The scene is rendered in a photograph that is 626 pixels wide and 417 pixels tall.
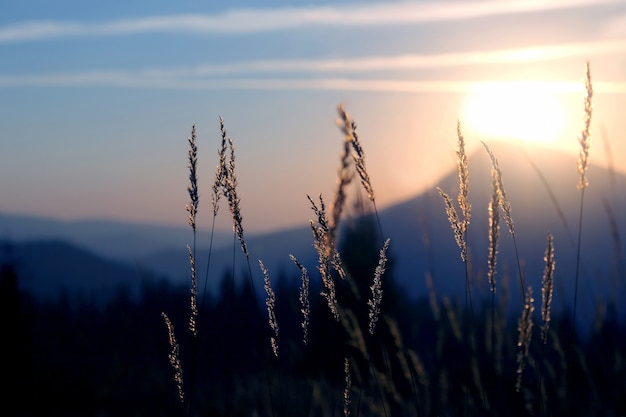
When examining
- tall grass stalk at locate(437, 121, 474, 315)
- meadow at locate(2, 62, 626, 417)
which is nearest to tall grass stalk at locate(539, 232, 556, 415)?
meadow at locate(2, 62, 626, 417)

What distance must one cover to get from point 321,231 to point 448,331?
227 cm

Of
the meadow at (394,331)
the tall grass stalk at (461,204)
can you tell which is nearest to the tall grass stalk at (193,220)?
the meadow at (394,331)

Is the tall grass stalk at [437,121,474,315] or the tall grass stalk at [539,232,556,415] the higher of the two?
the tall grass stalk at [437,121,474,315]

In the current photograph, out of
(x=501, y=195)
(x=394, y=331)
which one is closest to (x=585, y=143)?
(x=501, y=195)

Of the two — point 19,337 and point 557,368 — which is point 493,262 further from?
point 19,337

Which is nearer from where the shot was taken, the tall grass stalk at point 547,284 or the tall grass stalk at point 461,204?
the tall grass stalk at point 547,284

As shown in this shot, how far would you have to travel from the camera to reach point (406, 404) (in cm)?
403

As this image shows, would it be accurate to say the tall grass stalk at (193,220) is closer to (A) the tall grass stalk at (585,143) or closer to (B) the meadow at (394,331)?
(B) the meadow at (394,331)

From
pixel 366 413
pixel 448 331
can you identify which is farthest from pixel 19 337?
pixel 448 331

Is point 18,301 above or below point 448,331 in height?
above

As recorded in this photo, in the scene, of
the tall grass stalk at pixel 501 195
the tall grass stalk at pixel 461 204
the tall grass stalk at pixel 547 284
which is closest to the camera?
the tall grass stalk at pixel 547 284

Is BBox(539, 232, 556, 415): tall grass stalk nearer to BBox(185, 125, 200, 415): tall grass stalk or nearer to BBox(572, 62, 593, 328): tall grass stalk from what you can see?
BBox(572, 62, 593, 328): tall grass stalk

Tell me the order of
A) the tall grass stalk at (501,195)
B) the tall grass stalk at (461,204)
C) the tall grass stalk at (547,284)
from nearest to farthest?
1. the tall grass stalk at (547,284)
2. the tall grass stalk at (501,195)
3. the tall grass stalk at (461,204)

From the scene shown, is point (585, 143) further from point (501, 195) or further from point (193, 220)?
point (193, 220)
